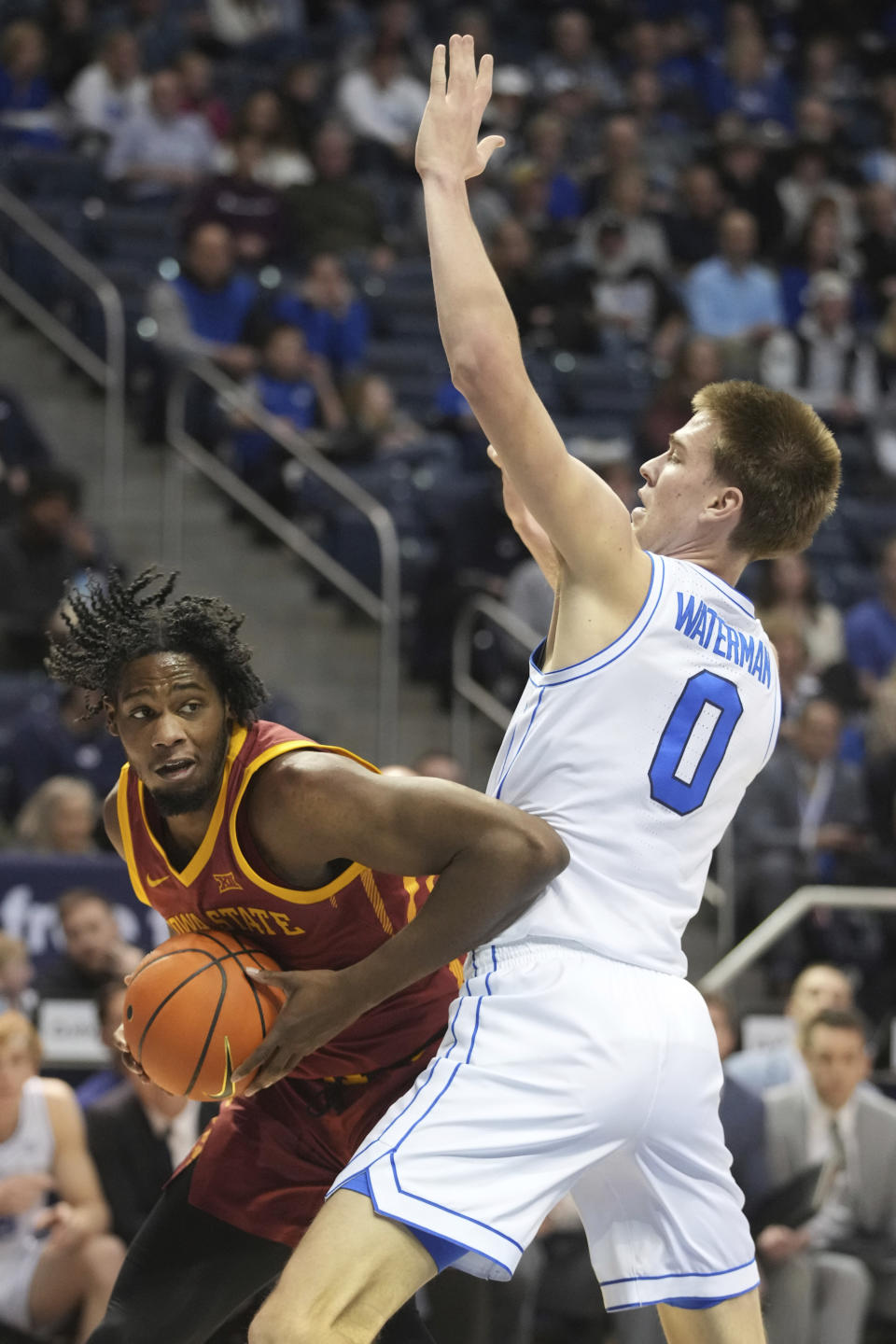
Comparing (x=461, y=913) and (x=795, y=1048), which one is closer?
(x=461, y=913)

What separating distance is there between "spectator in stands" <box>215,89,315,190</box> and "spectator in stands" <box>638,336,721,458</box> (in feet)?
8.83

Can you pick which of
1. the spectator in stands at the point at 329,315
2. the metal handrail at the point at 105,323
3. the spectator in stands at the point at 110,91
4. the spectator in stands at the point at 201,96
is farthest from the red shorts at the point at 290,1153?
the spectator in stands at the point at 201,96

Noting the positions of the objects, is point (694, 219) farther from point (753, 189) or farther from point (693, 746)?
point (693, 746)

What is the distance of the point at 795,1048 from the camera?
7.18 metres

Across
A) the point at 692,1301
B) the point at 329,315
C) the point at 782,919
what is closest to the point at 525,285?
the point at 329,315

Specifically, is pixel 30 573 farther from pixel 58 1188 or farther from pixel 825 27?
pixel 825 27

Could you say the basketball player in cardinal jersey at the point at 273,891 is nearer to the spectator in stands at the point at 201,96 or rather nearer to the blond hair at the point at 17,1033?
the blond hair at the point at 17,1033

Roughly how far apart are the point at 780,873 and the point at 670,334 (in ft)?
15.8

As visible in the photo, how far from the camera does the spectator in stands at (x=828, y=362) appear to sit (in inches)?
483

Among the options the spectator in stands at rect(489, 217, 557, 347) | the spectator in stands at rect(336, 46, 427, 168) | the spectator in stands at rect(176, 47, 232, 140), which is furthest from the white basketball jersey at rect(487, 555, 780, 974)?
the spectator in stands at rect(336, 46, 427, 168)

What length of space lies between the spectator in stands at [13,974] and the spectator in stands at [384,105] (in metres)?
7.64

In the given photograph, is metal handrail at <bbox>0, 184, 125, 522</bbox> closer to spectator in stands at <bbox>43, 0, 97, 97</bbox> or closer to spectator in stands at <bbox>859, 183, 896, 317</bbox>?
spectator in stands at <bbox>43, 0, 97, 97</bbox>

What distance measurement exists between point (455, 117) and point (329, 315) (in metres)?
7.81

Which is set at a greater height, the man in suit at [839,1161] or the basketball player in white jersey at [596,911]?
the basketball player in white jersey at [596,911]
